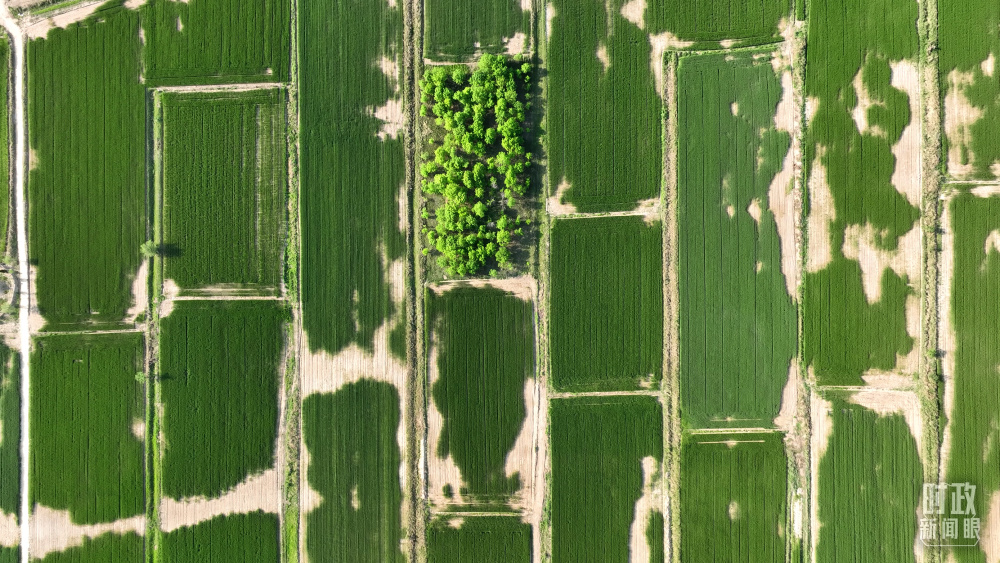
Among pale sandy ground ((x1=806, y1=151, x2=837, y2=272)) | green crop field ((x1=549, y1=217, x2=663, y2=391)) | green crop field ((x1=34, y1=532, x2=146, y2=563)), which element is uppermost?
pale sandy ground ((x1=806, y1=151, x2=837, y2=272))

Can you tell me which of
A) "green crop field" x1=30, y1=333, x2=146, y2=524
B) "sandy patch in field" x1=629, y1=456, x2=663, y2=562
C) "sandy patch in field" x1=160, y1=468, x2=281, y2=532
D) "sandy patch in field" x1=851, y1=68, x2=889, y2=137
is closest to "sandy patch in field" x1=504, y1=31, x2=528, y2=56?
"sandy patch in field" x1=851, y1=68, x2=889, y2=137

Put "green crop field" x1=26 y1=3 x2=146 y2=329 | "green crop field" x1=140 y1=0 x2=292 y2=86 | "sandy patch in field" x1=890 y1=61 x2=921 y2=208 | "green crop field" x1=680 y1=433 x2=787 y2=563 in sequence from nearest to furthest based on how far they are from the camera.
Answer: "sandy patch in field" x1=890 y1=61 x2=921 y2=208 → "green crop field" x1=680 y1=433 x2=787 y2=563 → "green crop field" x1=140 y1=0 x2=292 y2=86 → "green crop field" x1=26 y1=3 x2=146 y2=329

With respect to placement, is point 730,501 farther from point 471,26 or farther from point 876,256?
point 471,26

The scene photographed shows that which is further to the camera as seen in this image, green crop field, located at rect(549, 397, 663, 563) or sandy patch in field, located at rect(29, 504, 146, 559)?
sandy patch in field, located at rect(29, 504, 146, 559)

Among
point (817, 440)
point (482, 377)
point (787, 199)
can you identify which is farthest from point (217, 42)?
point (817, 440)

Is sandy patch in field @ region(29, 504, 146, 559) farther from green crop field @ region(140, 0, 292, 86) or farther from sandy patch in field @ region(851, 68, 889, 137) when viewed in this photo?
sandy patch in field @ region(851, 68, 889, 137)

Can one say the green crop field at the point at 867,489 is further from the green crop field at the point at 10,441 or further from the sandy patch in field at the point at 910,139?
the green crop field at the point at 10,441
